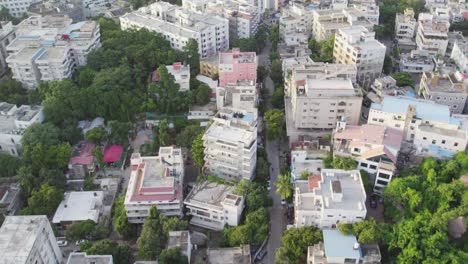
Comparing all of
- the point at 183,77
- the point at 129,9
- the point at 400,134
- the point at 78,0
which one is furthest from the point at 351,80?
the point at 78,0

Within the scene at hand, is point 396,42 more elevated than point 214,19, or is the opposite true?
point 214,19

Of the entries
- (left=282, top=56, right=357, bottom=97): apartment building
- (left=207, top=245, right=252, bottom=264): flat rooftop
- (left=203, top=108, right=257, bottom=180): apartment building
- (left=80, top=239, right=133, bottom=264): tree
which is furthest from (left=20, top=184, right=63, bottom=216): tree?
(left=282, top=56, right=357, bottom=97): apartment building

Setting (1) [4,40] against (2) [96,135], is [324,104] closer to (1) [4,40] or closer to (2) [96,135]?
(2) [96,135]

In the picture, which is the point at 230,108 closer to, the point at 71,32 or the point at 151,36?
the point at 151,36

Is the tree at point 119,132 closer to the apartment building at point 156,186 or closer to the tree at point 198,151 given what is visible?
the apartment building at point 156,186

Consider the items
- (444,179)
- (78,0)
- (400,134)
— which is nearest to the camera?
(444,179)

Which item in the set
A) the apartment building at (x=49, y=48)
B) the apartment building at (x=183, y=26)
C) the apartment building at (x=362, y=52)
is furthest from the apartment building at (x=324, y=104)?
the apartment building at (x=49, y=48)

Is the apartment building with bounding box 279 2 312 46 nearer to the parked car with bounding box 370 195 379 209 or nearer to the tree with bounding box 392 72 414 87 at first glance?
the tree with bounding box 392 72 414 87
